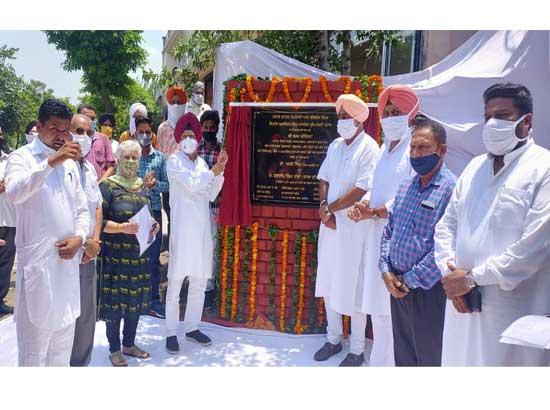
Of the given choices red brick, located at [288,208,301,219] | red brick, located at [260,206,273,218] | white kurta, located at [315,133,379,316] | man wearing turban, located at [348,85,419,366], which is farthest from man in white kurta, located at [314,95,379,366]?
red brick, located at [260,206,273,218]

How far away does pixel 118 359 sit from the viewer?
3.36m

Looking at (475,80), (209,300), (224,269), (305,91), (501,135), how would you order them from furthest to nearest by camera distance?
(209,300), (224,269), (305,91), (475,80), (501,135)

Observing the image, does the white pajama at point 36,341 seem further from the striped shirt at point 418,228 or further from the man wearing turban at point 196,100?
the man wearing turban at point 196,100

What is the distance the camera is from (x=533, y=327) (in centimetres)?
197

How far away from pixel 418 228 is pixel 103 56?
287cm

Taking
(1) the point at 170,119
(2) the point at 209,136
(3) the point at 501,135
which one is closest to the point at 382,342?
(3) the point at 501,135

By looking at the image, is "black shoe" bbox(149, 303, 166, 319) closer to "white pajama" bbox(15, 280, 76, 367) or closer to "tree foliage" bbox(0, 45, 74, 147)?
"white pajama" bbox(15, 280, 76, 367)

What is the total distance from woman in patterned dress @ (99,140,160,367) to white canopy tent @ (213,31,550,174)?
7.20 ft

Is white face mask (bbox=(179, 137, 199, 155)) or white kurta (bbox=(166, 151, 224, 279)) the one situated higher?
white face mask (bbox=(179, 137, 199, 155))

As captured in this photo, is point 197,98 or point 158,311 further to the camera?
point 197,98

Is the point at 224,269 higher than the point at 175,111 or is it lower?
lower

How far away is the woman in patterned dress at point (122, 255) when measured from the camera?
124 inches

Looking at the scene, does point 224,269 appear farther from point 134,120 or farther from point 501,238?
point 501,238

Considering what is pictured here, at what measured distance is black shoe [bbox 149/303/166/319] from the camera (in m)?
4.34
